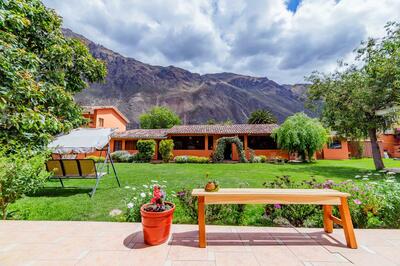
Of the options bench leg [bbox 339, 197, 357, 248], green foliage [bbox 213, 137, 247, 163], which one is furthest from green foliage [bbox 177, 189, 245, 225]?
green foliage [bbox 213, 137, 247, 163]

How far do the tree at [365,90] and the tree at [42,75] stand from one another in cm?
1332

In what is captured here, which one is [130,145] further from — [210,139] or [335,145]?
[335,145]

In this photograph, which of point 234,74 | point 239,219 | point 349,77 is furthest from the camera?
point 234,74

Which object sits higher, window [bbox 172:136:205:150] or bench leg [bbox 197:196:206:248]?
window [bbox 172:136:205:150]

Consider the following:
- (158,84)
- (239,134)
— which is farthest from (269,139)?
(158,84)

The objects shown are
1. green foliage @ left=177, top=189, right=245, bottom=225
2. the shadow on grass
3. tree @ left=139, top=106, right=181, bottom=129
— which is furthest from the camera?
tree @ left=139, top=106, right=181, bottom=129

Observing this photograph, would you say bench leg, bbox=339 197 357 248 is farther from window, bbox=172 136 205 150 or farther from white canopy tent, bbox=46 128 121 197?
window, bbox=172 136 205 150

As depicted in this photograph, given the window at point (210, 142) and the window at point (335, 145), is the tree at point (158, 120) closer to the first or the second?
the window at point (210, 142)

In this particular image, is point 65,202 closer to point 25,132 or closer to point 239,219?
point 25,132

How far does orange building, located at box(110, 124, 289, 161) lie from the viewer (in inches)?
755

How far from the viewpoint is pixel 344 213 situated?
9.37 ft

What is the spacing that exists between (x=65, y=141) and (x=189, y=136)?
13773 millimetres

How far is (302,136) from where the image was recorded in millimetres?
16234

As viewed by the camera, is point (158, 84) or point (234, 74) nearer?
point (158, 84)
